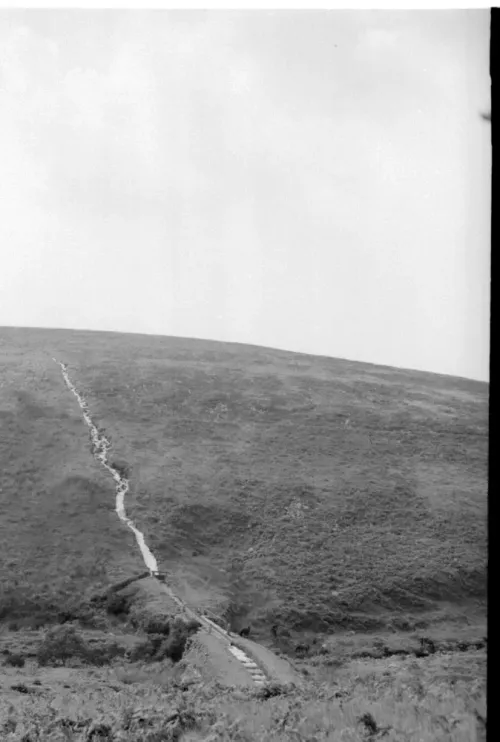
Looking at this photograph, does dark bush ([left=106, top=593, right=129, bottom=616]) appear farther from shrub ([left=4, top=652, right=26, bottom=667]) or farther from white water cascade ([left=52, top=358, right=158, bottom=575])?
shrub ([left=4, top=652, right=26, bottom=667])

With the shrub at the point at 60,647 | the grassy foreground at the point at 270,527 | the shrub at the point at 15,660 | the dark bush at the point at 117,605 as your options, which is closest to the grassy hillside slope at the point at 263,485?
the grassy foreground at the point at 270,527

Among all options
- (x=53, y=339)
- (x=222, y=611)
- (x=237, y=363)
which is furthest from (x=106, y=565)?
(x=53, y=339)

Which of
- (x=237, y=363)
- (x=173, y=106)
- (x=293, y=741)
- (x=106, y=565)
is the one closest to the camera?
(x=293, y=741)

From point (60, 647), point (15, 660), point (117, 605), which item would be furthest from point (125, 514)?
point (15, 660)

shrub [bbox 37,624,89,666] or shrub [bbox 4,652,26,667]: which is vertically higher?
shrub [bbox 37,624,89,666]

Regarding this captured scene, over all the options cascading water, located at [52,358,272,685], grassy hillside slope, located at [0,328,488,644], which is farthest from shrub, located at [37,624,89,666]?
cascading water, located at [52,358,272,685]

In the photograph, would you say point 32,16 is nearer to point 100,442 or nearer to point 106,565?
point 100,442

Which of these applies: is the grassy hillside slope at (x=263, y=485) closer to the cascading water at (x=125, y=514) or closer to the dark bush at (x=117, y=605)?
the cascading water at (x=125, y=514)
